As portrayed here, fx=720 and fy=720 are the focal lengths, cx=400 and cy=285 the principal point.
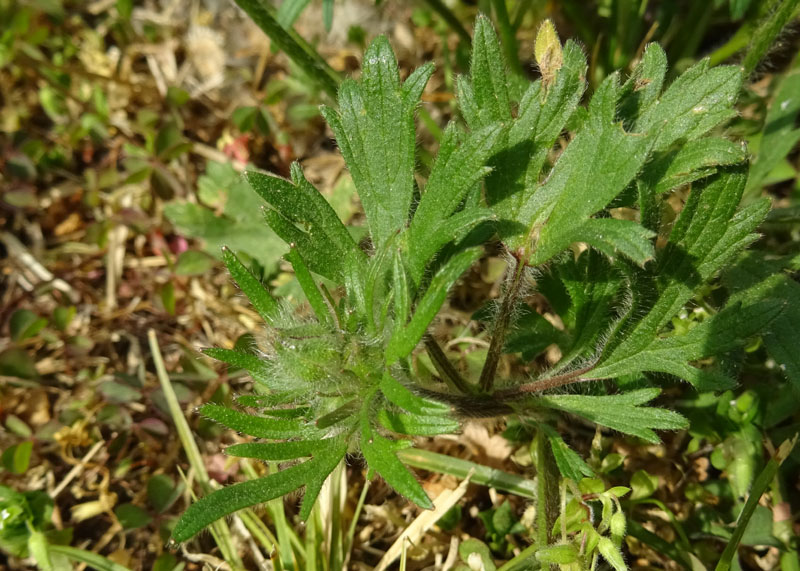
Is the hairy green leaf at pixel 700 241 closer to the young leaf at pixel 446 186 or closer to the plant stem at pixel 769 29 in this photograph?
the young leaf at pixel 446 186

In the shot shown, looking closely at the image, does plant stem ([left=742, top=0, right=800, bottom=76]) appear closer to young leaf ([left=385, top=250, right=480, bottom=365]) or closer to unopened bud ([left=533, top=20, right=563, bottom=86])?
unopened bud ([left=533, top=20, right=563, bottom=86])

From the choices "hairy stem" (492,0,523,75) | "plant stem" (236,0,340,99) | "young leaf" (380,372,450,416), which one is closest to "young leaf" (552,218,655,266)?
"young leaf" (380,372,450,416)

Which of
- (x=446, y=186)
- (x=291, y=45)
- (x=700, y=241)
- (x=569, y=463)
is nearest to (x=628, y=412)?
(x=569, y=463)

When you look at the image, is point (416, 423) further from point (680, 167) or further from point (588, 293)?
point (680, 167)

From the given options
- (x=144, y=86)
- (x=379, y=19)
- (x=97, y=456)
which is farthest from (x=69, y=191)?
(x=379, y=19)

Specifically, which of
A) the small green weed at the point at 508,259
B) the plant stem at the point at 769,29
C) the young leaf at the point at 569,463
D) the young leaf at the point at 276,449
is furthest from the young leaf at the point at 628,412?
the plant stem at the point at 769,29

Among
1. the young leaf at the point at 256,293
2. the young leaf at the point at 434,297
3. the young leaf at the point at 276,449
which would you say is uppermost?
the young leaf at the point at 256,293

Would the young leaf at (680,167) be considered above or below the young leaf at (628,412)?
above

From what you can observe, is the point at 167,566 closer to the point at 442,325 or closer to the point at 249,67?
the point at 442,325
